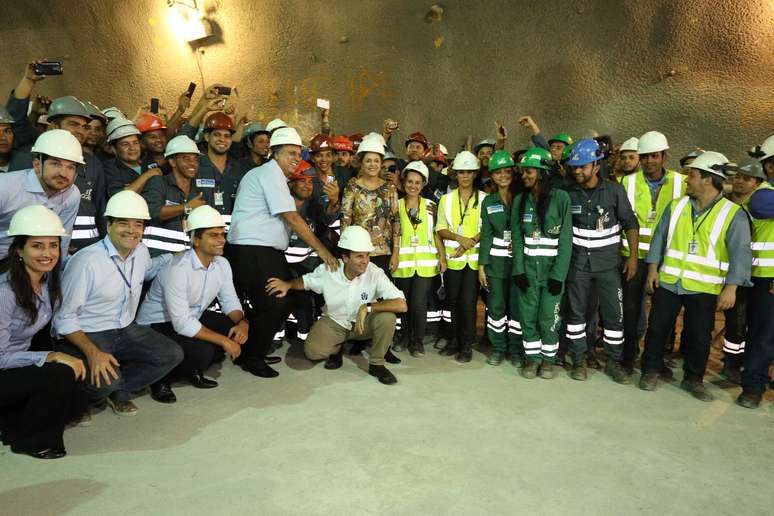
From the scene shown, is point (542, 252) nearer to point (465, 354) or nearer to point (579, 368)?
point (579, 368)

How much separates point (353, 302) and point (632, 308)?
2.50 metres

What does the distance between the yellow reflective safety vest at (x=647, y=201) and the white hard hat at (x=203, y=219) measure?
3564mm

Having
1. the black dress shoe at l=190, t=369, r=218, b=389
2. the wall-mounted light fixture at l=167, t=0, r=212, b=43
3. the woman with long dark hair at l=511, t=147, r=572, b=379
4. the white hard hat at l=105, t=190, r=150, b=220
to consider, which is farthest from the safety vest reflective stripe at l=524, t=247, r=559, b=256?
the wall-mounted light fixture at l=167, t=0, r=212, b=43

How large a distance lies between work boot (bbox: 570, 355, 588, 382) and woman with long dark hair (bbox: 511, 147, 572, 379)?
0.18 metres

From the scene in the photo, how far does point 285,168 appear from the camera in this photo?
15.4 ft

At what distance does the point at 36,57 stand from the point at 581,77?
35.4ft

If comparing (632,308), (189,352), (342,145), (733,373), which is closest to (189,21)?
(342,145)

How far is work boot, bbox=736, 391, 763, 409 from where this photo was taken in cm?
409

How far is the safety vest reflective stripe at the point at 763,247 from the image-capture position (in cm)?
409

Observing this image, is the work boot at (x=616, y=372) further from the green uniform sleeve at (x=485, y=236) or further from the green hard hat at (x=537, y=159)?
the green hard hat at (x=537, y=159)

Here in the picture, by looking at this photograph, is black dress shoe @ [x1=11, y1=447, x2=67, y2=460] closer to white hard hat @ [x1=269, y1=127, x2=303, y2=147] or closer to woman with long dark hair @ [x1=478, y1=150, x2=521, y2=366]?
white hard hat @ [x1=269, y1=127, x2=303, y2=147]

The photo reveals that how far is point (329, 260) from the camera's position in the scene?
4.64m

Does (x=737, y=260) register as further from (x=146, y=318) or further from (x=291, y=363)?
(x=146, y=318)

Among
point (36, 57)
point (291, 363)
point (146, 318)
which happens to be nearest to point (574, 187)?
point (291, 363)
